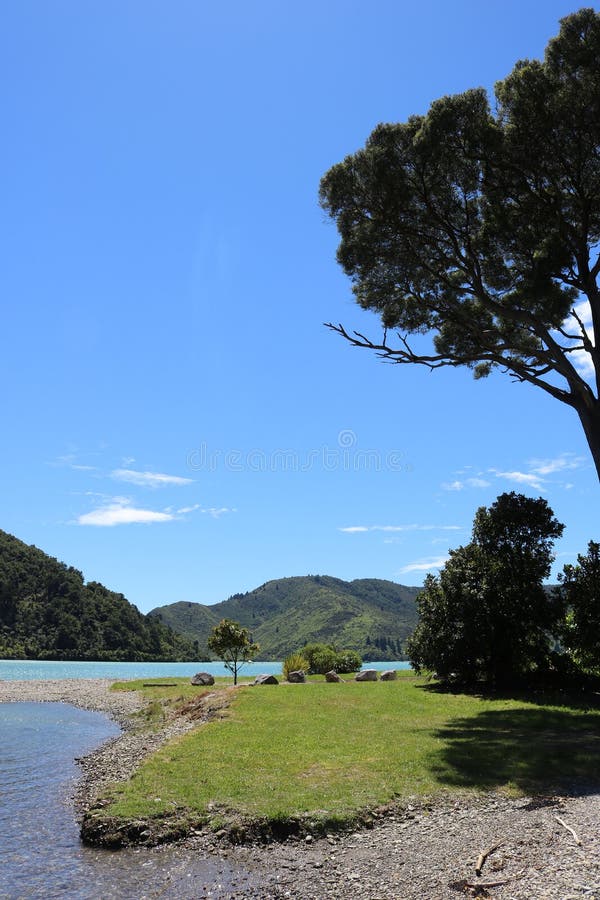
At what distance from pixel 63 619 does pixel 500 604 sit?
15949cm

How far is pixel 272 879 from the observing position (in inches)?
368

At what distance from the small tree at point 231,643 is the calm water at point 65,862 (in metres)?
24.6

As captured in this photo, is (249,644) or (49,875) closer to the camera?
(49,875)

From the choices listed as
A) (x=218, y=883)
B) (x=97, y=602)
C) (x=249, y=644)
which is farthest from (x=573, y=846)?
(x=97, y=602)

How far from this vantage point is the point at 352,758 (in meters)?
15.6

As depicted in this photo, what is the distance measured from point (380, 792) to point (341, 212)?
20376mm

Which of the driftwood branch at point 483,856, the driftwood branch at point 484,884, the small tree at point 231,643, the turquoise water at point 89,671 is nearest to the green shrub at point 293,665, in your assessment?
the small tree at point 231,643

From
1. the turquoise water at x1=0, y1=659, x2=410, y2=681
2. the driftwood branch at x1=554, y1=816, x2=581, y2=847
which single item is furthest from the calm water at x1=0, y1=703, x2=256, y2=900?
the turquoise water at x1=0, y1=659, x2=410, y2=681

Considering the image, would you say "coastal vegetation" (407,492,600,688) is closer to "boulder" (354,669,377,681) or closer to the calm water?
"boulder" (354,669,377,681)

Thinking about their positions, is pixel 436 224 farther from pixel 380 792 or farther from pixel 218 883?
pixel 218 883

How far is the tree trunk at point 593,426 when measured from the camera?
19.6 meters

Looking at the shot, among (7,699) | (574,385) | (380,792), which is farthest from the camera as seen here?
(7,699)

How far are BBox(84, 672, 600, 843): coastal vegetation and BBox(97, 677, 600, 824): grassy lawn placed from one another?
0.04 metres

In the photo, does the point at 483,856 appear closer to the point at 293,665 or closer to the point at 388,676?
the point at 388,676
